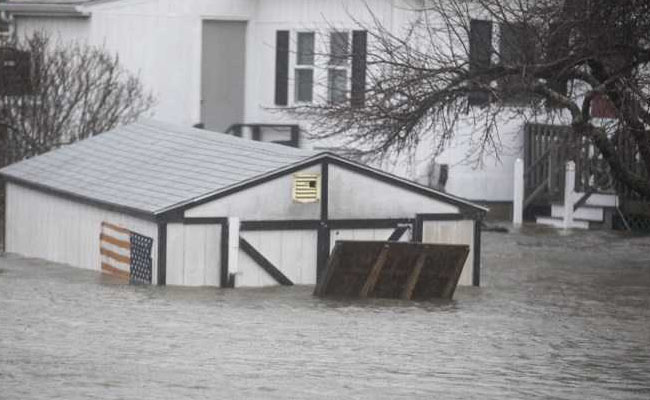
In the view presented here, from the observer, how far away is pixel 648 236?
3039 cm

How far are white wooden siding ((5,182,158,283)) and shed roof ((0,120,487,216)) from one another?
224 mm

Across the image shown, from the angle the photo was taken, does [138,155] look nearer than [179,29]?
Yes

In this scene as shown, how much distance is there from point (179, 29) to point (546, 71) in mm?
14874

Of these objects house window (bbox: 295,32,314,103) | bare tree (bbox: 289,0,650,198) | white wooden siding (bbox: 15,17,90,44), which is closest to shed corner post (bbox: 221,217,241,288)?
bare tree (bbox: 289,0,650,198)

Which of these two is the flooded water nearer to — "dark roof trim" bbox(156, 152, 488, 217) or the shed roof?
"dark roof trim" bbox(156, 152, 488, 217)

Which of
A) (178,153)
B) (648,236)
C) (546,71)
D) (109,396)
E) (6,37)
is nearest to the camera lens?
(109,396)

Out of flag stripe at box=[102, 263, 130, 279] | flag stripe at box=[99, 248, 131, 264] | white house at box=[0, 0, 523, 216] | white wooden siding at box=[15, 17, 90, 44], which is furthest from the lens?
white wooden siding at box=[15, 17, 90, 44]

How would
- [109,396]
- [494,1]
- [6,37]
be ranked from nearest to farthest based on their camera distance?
[109,396]
[494,1]
[6,37]

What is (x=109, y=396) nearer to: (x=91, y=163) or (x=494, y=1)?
(x=494, y=1)

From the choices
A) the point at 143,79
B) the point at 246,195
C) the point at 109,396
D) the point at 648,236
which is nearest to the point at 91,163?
the point at 246,195

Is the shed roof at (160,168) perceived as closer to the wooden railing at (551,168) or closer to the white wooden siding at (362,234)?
the white wooden siding at (362,234)

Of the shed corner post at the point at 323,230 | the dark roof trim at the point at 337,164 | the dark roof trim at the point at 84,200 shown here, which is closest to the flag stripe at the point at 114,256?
the dark roof trim at the point at 84,200

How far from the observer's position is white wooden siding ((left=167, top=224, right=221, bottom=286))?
70.6 feet

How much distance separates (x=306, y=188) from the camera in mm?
22359
